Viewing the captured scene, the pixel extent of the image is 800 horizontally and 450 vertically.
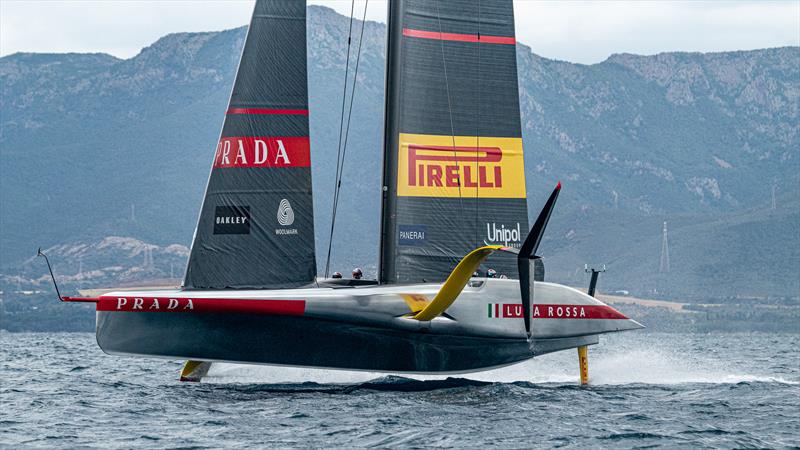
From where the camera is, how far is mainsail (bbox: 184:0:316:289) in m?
22.3

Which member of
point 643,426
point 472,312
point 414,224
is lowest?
point 643,426

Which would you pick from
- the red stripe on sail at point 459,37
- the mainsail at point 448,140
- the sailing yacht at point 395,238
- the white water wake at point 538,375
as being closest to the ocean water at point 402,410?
the white water wake at point 538,375

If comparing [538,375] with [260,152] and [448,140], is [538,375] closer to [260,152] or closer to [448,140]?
[448,140]

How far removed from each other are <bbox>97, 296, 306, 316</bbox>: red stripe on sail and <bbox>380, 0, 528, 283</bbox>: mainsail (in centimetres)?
263

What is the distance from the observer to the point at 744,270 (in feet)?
650

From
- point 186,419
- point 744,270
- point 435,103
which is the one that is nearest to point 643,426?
point 186,419

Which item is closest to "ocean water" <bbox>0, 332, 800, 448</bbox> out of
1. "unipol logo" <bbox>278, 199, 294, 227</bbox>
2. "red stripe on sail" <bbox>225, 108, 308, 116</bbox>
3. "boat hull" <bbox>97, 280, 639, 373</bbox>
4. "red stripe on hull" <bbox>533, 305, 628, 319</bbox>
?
"boat hull" <bbox>97, 280, 639, 373</bbox>

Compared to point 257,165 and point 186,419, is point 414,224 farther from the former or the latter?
point 186,419

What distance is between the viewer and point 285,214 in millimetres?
22516

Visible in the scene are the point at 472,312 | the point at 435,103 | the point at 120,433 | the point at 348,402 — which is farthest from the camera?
the point at 435,103

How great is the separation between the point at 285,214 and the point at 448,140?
327cm

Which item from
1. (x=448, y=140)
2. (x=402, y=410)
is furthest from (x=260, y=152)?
(x=402, y=410)

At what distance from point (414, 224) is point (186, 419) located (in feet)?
21.3

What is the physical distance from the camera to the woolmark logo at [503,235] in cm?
2378
